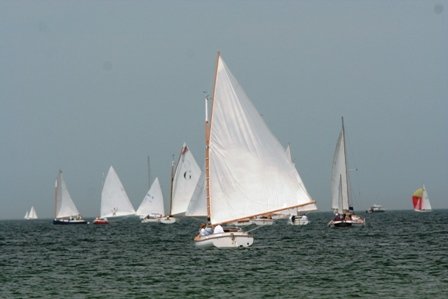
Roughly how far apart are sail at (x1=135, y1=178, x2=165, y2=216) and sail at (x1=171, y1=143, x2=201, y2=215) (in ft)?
81.9

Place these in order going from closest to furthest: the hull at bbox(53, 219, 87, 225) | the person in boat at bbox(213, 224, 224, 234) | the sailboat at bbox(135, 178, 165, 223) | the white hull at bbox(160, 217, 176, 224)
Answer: the person in boat at bbox(213, 224, 224, 234) → the white hull at bbox(160, 217, 176, 224) → the sailboat at bbox(135, 178, 165, 223) → the hull at bbox(53, 219, 87, 225)

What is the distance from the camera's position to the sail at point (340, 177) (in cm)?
11938

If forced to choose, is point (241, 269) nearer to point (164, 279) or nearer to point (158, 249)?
point (164, 279)

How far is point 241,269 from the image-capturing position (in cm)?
4981

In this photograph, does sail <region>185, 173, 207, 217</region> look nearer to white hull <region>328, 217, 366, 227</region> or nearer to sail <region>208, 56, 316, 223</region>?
sail <region>208, 56, 316, 223</region>

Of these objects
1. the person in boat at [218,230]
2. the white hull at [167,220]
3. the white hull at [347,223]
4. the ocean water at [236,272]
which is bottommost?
the ocean water at [236,272]

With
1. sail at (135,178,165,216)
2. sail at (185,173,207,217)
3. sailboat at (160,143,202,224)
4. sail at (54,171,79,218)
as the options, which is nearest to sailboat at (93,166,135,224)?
sail at (135,178,165,216)

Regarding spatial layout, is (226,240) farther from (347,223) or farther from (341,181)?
(341,181)

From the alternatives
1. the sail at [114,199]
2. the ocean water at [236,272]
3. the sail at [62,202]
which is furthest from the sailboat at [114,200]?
the ocean water at [236,272]

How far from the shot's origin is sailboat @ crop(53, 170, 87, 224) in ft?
561

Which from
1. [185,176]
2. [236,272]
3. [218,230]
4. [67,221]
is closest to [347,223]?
[185,176]

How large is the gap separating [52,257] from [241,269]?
20.1m

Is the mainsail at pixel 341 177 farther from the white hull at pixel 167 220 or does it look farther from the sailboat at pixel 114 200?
the sailboat at pixel 114 200

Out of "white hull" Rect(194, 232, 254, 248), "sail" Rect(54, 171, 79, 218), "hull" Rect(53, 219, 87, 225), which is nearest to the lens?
"white hull" Rect(194, 232, 254, 248)
